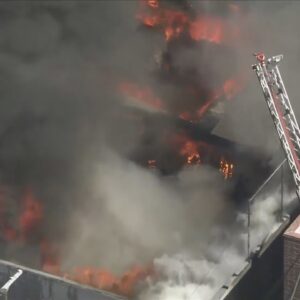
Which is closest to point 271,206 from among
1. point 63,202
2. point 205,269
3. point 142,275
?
point 205,269

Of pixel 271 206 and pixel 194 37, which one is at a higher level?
pixel 194 37

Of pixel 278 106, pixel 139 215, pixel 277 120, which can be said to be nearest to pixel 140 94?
pixel 139 215

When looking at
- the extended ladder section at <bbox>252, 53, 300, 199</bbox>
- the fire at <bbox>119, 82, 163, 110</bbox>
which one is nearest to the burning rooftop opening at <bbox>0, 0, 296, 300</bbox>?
the fire at <bbox>119, 82, 163, 110</bbox>

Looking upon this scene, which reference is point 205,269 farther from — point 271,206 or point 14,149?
point 14,149

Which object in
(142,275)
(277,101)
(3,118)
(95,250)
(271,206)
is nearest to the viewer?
(277,101)

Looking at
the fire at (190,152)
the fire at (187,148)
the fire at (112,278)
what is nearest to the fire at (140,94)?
the fire at (187,148)

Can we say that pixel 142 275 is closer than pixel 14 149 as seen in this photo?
Yes

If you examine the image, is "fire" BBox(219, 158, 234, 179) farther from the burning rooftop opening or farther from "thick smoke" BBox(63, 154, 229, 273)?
"thick smoke" BBox(63, 154, 229, 273)
